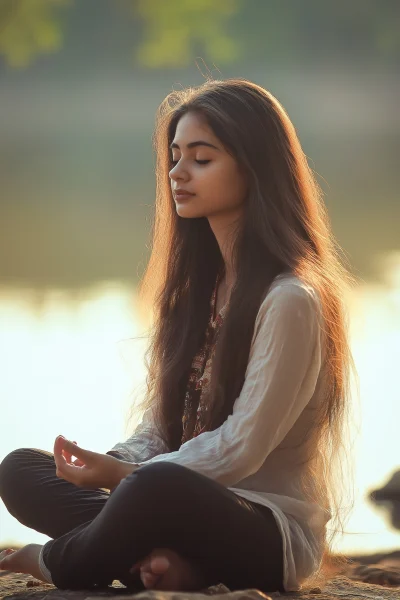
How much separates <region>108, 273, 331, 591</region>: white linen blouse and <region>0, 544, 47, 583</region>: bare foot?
20 cm

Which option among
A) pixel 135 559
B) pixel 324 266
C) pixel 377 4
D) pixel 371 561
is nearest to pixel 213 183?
pixel 324 266

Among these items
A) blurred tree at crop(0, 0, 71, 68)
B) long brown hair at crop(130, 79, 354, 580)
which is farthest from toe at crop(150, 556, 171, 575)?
blurred tree at crop(0, 0, 71, 68)

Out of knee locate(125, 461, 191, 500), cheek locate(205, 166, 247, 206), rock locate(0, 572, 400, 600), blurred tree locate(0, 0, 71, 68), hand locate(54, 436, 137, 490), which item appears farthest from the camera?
blurred tree locate(0, 0, 71, 68)

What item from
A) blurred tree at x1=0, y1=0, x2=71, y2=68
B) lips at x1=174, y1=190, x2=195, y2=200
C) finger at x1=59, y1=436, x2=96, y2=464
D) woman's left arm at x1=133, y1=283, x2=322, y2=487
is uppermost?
blurred tree at x1=0, y1=0, x2=71, y2=68

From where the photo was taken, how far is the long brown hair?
1643 millimetres

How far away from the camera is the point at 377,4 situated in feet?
18.7

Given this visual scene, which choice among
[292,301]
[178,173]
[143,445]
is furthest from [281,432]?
[178,173]

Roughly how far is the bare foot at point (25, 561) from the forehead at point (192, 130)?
2.10 feet

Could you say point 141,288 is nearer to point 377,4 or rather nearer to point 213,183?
point 213,183

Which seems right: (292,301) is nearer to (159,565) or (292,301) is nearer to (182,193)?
(182,193)

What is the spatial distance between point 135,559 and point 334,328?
460mm

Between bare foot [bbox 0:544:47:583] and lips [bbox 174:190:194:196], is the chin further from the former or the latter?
bare foot [bbox 0:544:47:583]

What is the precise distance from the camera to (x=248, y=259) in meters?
1.68

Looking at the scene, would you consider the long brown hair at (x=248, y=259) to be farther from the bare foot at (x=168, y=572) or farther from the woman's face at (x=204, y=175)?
the bare foot at (x=168, y=572)
